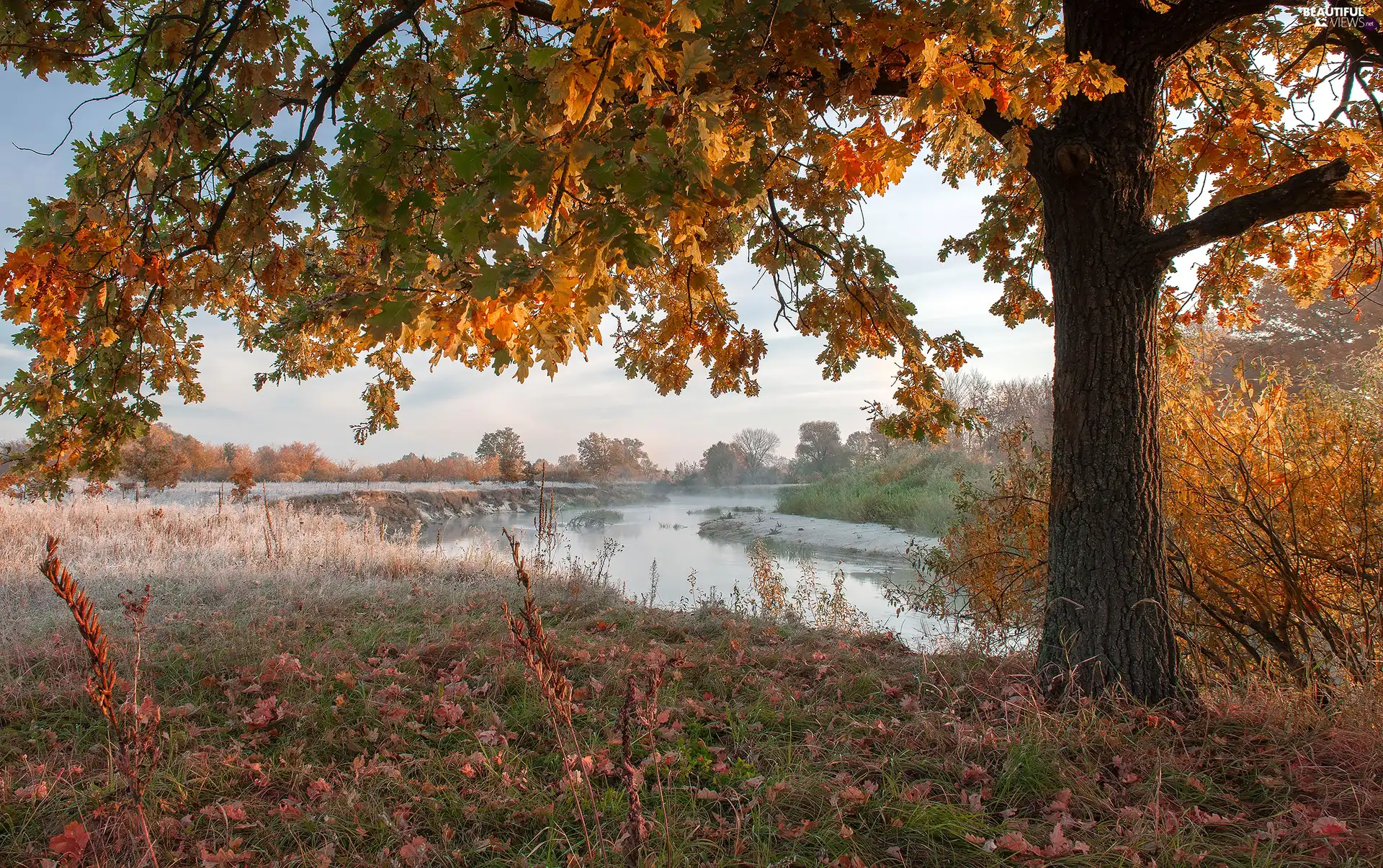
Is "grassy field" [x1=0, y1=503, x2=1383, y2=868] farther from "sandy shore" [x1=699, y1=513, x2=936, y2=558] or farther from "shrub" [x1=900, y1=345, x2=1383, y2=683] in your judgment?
"sandy shore" [x1=699, y1=513, x2=936, y2=558]

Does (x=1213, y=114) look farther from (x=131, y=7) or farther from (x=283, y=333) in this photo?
(x=131, y=7)

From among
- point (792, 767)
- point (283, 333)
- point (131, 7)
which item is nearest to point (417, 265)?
point (283, 333)

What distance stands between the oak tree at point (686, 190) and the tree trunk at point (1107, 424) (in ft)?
0.05

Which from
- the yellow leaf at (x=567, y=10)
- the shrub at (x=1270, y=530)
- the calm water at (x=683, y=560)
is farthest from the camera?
the calm water at (x=683, y=560)

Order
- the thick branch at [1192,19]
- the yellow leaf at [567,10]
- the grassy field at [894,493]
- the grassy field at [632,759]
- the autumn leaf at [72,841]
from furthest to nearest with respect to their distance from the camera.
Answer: the grassy field at [894,493] < the thick branch at [1192,19] < the grassy field at [632,759] < the autumn leaf at [72,841] < the yellow leaf at [567,10]

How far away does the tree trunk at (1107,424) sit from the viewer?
133 inches

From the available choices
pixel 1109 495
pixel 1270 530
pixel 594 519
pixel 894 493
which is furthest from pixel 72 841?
pixel 594 519

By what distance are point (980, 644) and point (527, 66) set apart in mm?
4585

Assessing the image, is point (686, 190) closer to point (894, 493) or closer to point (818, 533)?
point (818, 533)

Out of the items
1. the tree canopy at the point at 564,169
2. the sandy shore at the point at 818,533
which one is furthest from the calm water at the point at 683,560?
the tree canopy at the point at 564,169

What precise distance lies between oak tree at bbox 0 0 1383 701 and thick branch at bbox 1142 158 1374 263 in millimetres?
14

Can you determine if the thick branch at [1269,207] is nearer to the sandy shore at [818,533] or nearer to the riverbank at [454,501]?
the riverbank at [454,501]

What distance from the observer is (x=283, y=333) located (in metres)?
3.62

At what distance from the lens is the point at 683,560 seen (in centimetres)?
1362
